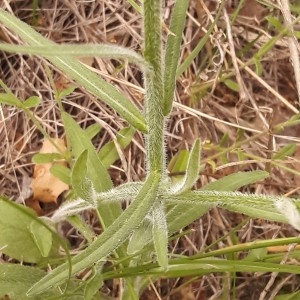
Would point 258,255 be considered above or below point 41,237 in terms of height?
below

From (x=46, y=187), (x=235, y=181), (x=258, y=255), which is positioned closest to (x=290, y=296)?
(x=258, y=255)

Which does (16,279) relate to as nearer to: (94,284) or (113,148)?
(94,284)

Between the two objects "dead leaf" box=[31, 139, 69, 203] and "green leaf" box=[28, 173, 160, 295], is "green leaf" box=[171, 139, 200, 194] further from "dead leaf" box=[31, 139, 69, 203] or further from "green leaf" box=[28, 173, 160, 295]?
"dead leaf" box=[31, 139, 69, 203]

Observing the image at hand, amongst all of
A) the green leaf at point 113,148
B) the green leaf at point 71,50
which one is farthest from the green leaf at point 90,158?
the green leaf at point 71,50

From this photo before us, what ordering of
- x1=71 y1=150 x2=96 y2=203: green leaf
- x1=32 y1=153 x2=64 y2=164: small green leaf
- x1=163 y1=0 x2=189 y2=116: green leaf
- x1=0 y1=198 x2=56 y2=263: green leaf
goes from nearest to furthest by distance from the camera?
x1=163 y1=0 x2=189 y2=116: green leaf < x1=71 y1=150 x2=96 y2=203: green leaf < x1=0 y1=198 x2=56 y2=263: green leaf < x1=32 y1=153 x2=64 y2=164: small green leaf

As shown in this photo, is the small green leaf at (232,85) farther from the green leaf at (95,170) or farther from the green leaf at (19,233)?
the green leaf at (19,233)

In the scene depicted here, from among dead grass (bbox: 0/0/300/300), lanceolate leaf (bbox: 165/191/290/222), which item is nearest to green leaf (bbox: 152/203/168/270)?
lanceolate leaf (bbox: 165/191/290/222)
